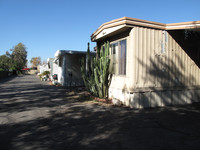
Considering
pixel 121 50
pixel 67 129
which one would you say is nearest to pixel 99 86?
pixel 121 50

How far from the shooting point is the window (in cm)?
655

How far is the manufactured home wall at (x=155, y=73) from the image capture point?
19.1 ft

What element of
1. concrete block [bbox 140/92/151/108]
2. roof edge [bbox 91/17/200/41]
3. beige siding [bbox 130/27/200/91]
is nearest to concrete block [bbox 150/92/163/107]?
concrete block [bbox 140/92/151/108]

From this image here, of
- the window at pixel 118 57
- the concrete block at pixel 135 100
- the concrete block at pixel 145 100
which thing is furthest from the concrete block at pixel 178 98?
the window at pixel 118 57

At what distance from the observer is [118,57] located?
6.92 metres

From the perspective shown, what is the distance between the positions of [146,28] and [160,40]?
0.77 m

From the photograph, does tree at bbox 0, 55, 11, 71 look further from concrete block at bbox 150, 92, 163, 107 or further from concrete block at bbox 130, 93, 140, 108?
concrete block at bbox 150, 92, 163, 107

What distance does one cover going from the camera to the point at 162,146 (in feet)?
10.0

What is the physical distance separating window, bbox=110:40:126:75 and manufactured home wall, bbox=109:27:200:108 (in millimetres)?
383

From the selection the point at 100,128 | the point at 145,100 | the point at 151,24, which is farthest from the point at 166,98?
the point at 100,128

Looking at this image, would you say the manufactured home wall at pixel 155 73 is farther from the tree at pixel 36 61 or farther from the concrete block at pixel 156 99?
the tree at pixel 36 61

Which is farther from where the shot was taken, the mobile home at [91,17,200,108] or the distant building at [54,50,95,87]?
the distant building at [54,50,95,87]

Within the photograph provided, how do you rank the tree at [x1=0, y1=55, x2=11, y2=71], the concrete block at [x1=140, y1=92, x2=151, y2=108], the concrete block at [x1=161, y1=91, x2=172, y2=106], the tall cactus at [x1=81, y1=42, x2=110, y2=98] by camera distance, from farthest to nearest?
the tree at [x1=0, y1=55, x2=11, y2=71] < the tall cactus at [x1=81, y1=42, x2=110, y2=98] < the concrete block at [x1=161, y1=91, x2=172, y2=106] < the concrete block at [x1=140, y1=92, x2=151, y2=108]

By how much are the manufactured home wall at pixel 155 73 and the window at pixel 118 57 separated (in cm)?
38
